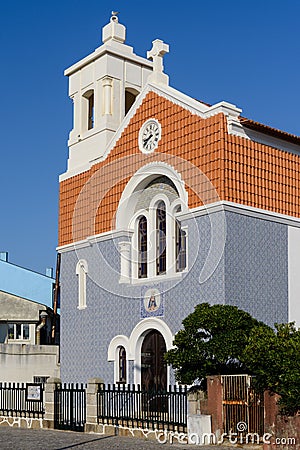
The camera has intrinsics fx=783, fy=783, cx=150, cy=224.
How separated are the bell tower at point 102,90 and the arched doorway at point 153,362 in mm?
7162

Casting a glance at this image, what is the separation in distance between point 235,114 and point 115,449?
33.8 feet

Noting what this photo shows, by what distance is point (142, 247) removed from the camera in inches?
1000

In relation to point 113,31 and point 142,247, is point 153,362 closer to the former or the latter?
point 142,247

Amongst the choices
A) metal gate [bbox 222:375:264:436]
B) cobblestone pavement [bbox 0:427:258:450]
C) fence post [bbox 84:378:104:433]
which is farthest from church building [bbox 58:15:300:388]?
metal gate [bbox 222:375:264:436]

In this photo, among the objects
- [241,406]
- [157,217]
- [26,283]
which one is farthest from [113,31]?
[26,283]

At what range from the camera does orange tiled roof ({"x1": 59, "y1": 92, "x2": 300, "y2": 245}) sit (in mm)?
22297

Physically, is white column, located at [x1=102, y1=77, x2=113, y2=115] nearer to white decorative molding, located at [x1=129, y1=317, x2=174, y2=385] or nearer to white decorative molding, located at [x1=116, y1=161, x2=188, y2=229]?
white decorative molding, located at [x1=116, y1=161, x2=188, y2=229]

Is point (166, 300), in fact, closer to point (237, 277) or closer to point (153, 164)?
point (237, 277)

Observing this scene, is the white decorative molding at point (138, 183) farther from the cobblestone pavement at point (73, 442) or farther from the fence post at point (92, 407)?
the cobblestone pavement at point (73, 442)

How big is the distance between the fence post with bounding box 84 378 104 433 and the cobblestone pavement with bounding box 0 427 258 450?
455 millimetres

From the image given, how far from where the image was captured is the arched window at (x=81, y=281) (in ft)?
89.6

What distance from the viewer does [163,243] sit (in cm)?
2459

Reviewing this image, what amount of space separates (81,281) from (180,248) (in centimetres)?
511

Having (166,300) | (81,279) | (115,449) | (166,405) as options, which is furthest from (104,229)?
(115,449)
